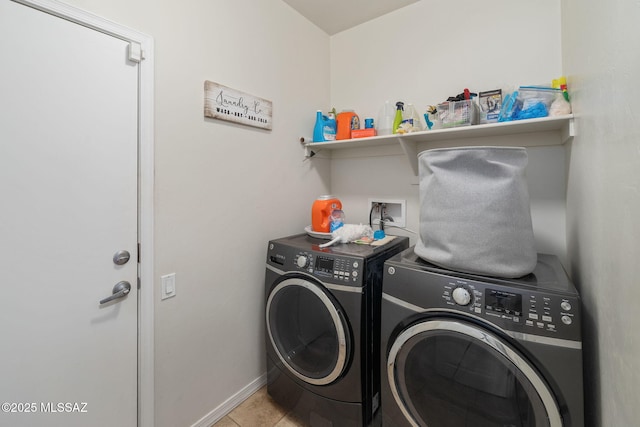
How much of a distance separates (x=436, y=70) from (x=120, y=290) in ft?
7.67

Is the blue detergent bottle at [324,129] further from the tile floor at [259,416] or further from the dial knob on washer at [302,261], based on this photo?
the tile floor at [259,416]

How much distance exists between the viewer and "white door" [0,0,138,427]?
97 cm

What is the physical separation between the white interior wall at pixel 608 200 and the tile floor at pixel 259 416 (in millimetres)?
1443

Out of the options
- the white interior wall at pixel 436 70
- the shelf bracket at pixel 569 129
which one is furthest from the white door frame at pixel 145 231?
the shelf bracket at pixel 569 129

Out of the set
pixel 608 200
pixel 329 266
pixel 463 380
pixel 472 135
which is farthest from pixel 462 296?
pixel 472 135

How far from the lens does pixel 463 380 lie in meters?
1.07

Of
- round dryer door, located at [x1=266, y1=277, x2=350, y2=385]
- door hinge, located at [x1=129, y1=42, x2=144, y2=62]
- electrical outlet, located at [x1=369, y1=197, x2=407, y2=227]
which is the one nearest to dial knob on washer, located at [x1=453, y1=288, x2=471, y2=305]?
round dryer door, located at [x1=266, y1=277, x2=350, y2=385]

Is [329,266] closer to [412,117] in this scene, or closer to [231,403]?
[231,403]

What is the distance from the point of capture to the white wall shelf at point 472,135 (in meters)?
1.40

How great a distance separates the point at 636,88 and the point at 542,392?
0.93 m

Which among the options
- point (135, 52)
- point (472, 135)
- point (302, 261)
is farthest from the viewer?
point (472, 135)

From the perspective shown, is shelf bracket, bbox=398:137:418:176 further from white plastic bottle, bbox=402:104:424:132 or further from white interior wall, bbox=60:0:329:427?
white interior wall, bbox=60:0:329:427

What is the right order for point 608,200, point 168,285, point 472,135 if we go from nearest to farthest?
point 608,200, point 168,285, point 472,135


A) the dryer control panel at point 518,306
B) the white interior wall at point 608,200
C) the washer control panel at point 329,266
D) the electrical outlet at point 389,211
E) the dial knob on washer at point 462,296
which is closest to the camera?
the white interior wall at point 608,200
